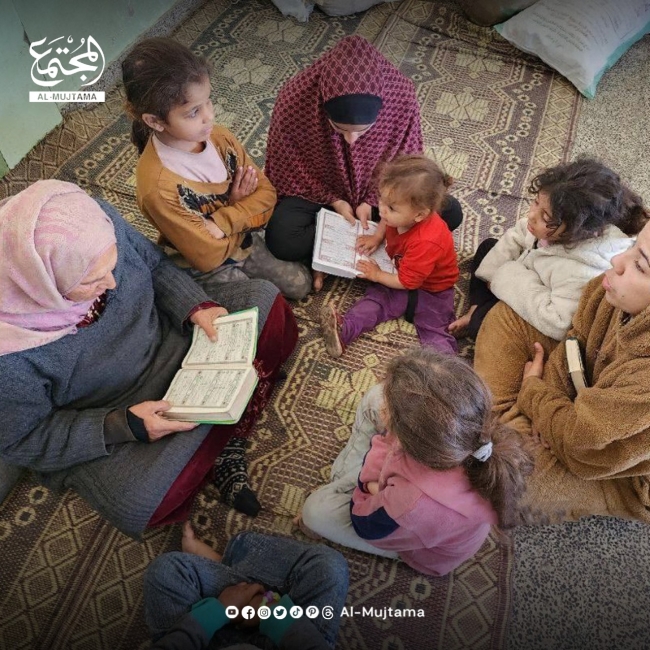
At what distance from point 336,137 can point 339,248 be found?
404 millimetres

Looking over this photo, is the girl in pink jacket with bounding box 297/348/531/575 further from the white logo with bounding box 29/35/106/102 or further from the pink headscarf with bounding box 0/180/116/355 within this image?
the white logo with bounding box 29/35/106/102

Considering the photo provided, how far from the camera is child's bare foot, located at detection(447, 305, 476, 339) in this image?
6.52 ft

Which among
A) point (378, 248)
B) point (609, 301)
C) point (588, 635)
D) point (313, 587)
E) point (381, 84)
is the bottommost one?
point (588, 635)

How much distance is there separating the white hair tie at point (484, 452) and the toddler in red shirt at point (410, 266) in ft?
2.69

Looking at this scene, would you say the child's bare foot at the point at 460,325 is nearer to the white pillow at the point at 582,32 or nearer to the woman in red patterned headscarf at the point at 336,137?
the woman in red patterned headscarf at the point at 336,137

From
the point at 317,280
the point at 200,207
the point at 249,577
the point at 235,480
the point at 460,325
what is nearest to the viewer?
the point at 249,577

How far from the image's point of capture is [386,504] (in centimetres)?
125

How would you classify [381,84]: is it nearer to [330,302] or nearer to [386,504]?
[330,302]

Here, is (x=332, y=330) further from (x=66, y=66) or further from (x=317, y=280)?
(x=66, y=66)

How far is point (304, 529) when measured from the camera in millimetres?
1608

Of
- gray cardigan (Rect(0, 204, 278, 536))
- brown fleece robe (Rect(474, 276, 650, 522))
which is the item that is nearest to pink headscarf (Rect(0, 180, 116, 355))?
gray cardigan (Rect(0, 204, 278, 536))

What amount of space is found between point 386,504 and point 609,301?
0.77 metres

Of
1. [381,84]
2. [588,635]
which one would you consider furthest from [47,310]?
[588,635]

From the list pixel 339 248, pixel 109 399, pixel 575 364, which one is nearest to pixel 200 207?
pixel 339 248
